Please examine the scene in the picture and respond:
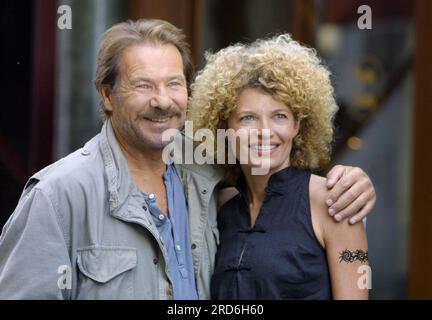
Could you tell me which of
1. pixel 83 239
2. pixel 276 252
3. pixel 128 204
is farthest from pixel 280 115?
pixel 83 239

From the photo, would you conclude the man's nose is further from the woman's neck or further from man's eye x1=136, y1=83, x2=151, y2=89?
the woman's neck

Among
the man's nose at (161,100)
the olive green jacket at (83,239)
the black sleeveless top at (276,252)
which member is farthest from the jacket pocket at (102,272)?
the man's nose at (161,100)

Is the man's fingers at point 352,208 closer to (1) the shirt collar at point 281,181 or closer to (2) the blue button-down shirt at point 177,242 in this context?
(1) the shirt collar at point 281,181

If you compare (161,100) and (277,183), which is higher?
(161,100)

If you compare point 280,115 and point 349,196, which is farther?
point 280,115

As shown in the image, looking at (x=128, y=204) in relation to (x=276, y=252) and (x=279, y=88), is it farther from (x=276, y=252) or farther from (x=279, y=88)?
(x=279, y=88)

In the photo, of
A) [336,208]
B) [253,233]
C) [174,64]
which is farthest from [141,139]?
[336,208]

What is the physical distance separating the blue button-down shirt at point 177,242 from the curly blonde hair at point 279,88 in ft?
1.04

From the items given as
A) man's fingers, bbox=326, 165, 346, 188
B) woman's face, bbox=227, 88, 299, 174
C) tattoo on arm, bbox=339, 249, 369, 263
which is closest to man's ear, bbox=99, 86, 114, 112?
woman's face, bbox=227, 88, 299, 174

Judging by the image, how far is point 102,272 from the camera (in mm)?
2711

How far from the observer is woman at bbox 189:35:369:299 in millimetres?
2754

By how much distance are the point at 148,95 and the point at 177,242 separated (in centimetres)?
49

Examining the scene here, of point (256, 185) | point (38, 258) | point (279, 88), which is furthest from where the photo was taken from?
point (256, 185)

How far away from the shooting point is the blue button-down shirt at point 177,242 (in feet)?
9.32
